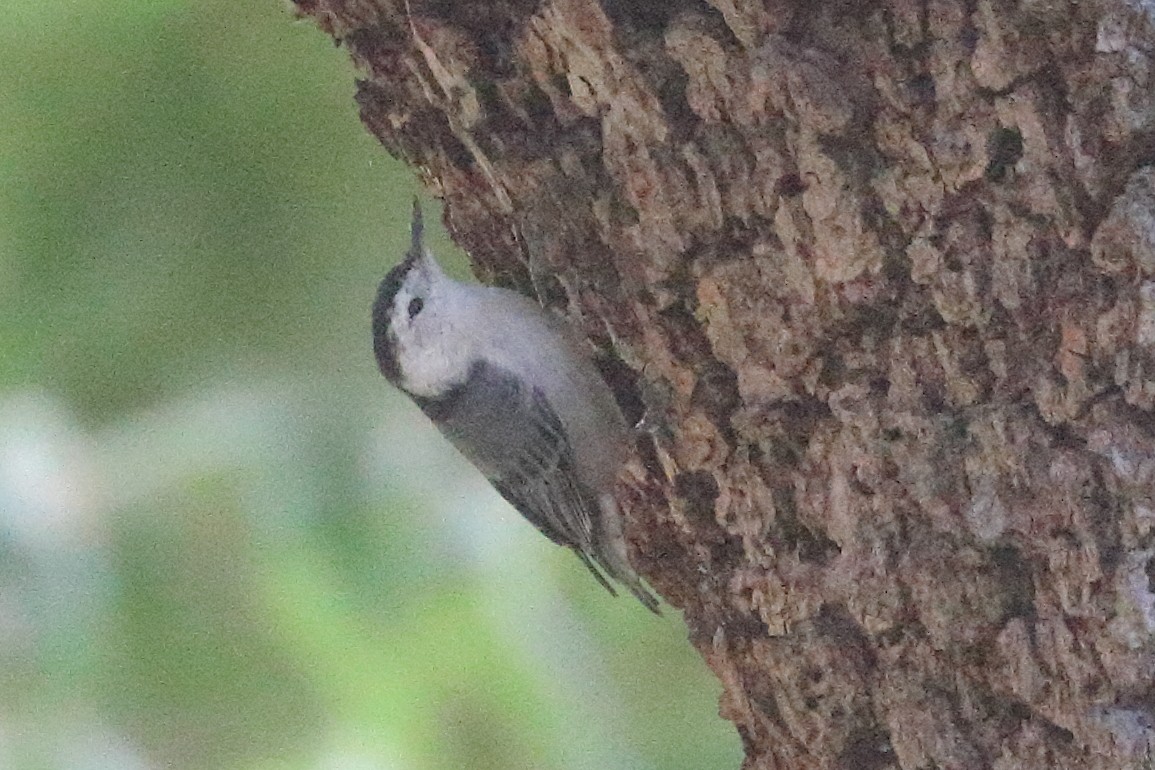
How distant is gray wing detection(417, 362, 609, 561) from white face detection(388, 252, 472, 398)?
32mm

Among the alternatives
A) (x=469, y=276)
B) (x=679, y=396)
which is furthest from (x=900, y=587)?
(x=469, y=276)

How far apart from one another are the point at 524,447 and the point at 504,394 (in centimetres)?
9

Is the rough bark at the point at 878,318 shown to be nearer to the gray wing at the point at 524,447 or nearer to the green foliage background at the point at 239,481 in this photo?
the gray wing at the point at 524,447

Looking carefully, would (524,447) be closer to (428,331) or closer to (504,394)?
(504,394)

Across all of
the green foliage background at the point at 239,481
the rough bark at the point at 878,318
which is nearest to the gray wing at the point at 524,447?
the rough bark at the point at 878,318

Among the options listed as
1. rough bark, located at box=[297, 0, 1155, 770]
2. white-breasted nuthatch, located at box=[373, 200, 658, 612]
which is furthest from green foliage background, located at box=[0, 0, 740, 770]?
rough bark, located at box=[297, 0, 1155, 770]

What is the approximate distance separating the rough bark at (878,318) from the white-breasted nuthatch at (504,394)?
0.30 meters

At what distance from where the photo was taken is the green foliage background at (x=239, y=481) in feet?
7.02

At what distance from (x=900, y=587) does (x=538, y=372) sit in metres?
0.69

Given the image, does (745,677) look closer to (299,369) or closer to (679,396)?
(679,396)

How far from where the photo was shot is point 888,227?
111 cm

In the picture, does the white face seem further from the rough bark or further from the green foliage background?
the green foliage background

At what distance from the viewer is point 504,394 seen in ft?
5.75

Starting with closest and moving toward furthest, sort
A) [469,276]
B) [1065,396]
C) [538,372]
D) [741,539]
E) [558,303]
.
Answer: [1065,396] → [741,539] → [558,303] → [538,372] → [469,276]
